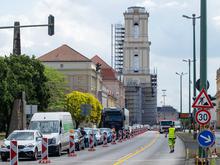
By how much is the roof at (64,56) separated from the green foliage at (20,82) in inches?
1962

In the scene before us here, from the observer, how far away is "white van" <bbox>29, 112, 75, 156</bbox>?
37.3 m

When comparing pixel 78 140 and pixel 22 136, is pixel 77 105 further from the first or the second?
pixel 22 136

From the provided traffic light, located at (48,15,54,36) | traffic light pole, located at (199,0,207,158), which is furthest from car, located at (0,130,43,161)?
traffic light pole, located at (199,0,207,158)

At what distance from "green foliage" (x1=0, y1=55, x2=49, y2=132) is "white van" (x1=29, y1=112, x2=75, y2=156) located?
126 feet

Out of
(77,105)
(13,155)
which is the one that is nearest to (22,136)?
(13,155)

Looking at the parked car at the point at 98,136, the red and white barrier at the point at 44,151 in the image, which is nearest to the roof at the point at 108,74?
the parked car at the point at 98,136

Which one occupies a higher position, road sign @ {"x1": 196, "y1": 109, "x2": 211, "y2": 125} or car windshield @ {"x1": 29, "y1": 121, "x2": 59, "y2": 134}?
road sign @ {"x1": 196, "y1": 109, "x2": 211, "y2": 125}

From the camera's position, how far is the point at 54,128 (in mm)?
38375

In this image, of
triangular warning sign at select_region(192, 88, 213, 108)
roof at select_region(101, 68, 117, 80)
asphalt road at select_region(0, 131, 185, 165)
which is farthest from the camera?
roof at select_region(101, 68, 117, 80)

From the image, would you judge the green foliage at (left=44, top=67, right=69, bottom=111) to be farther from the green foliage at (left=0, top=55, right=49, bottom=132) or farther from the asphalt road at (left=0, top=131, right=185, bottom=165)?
the asphalt road at (left=0, top=131, right=185, bottom=165)

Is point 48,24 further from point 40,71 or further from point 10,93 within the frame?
point 40,71

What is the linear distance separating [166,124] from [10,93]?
4228cm

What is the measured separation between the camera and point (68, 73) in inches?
5413

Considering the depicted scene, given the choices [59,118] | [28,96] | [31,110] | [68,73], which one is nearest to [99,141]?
[31,110]
